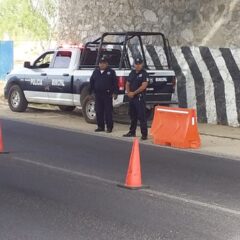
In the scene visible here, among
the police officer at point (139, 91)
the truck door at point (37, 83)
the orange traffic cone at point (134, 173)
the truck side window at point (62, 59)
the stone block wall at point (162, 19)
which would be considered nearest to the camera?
the orange traffic cone at point (134, 173)

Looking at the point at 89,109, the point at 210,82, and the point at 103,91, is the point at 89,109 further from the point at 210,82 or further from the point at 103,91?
the point at 210,82

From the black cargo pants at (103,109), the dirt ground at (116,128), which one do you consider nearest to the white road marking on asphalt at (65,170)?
the dirt ground at (116,128)

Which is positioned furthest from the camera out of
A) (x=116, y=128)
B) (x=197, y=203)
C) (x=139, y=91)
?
(x=116, y=128)

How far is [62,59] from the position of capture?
16750 millimetres

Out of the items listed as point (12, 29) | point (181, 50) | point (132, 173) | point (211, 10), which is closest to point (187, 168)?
point (132, 173)

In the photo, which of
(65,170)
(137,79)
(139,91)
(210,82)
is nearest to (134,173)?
(65,170)

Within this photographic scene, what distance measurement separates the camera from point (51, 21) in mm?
28922

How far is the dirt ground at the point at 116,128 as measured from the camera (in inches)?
479

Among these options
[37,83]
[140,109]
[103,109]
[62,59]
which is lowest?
[103,109]

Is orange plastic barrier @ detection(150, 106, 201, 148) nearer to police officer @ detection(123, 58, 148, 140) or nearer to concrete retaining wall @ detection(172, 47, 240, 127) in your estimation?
police officer @ detection(123, 58, 148, 140)

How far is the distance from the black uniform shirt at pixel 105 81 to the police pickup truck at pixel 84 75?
1.69 ft

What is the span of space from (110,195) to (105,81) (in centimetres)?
667

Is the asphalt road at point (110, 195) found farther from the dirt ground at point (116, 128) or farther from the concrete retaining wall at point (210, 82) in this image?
the concrete retaining wall at point (210, 82)

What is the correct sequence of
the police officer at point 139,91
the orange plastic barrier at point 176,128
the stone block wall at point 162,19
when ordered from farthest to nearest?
1. the stone block wall at point 162,19
2. the police officer at point 139,91
3. the orange plastic barrier at point 176,128
